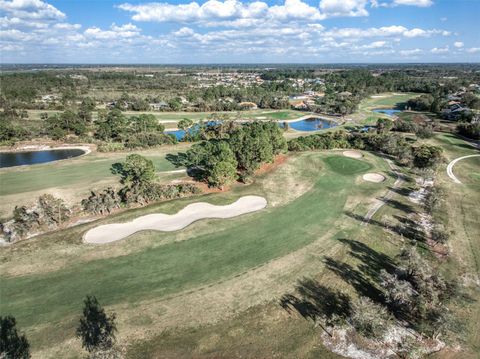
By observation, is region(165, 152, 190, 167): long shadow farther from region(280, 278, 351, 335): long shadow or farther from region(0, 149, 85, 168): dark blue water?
region(280, 278, 351, 335): long shadow

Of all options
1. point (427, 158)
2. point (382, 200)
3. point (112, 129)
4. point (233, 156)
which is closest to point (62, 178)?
point (233, 156)

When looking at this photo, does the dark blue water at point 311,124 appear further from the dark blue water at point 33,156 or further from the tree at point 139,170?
the tree at point 139,170

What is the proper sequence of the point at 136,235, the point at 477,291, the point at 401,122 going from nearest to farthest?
the point at 477,291 → the point at 136,235 → the point at 401,122

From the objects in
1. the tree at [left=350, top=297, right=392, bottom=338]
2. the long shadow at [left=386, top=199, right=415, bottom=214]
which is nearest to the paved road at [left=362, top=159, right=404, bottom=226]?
the long shadow at [left=386, top=199, right=415, bottom=214]

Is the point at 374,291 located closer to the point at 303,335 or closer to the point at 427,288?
the point at 427,288

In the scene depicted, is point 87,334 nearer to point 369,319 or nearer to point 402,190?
point 369,319

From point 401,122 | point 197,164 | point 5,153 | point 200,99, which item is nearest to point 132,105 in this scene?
point 200,99
